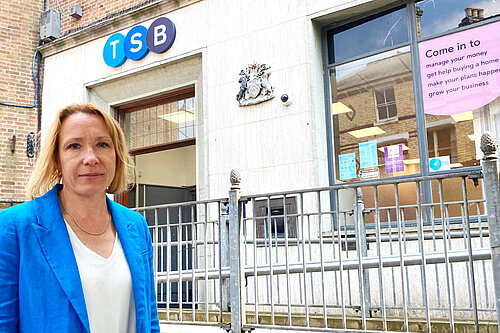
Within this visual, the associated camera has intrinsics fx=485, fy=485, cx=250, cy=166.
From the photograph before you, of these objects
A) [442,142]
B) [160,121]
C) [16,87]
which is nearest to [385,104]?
[442,142]

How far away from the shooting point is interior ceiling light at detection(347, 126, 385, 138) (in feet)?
23.5

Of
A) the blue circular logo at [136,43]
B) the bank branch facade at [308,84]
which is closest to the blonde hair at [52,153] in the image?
the bank branch facade at [308,84]

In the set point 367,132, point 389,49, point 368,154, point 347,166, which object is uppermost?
point 389,49

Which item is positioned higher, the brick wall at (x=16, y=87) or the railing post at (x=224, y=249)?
the brick wall at (x=16, y=87)

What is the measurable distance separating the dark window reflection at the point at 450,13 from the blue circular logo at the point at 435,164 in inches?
70.1

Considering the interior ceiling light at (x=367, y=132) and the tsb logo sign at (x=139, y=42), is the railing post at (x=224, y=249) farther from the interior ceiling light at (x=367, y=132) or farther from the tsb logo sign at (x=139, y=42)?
the tsb logo sign at (x=139, y=42)

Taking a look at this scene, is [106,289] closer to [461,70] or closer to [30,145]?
[461,70]

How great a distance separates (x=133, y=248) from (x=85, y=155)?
432 mm

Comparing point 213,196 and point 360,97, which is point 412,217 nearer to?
point 360,97

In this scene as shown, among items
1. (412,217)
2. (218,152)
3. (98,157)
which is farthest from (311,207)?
(98,157)

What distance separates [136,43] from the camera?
9656mm

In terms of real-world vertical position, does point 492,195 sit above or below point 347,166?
below

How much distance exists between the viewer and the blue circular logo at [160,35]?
9258 mm

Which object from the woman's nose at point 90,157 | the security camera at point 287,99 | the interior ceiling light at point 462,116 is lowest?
the woman's nose at point 90,157
